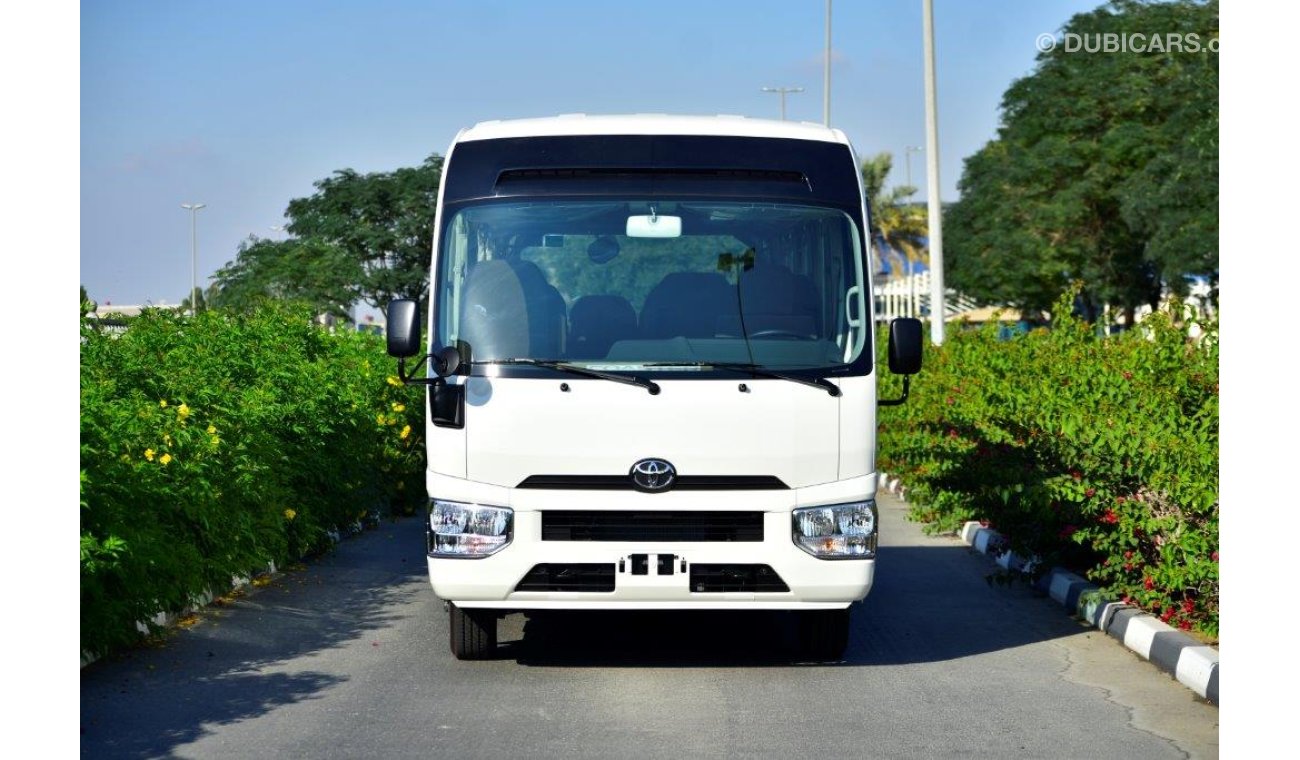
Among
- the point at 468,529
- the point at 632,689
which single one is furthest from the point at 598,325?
the point at 632,689

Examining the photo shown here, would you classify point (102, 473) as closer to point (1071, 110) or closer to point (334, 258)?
point (334, 258)

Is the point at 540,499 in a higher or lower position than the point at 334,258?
lower

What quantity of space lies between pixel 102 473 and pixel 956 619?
500 cm

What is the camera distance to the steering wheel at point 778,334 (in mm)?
8477

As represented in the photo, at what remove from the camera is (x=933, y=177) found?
1051 inches

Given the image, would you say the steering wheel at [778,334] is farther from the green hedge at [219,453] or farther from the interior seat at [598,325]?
the green hedge at [219,453]

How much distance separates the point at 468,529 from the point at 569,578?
1.71 ft

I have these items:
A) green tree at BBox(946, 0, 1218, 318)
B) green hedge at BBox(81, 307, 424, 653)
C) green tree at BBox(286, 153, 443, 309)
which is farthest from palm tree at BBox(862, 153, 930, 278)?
green hedge at BBox(81, 307, 424, 653)

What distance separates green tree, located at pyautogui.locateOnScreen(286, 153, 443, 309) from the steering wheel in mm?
26300

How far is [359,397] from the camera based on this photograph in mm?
15008

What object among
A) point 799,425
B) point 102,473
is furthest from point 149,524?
point 799,425

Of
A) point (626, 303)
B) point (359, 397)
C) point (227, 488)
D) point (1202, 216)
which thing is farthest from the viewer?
point (1202, 216)

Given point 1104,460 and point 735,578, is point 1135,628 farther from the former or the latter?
point 735,578

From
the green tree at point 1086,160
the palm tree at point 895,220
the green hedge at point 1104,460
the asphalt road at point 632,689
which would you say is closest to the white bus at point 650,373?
the asphalt road at point 632,689
